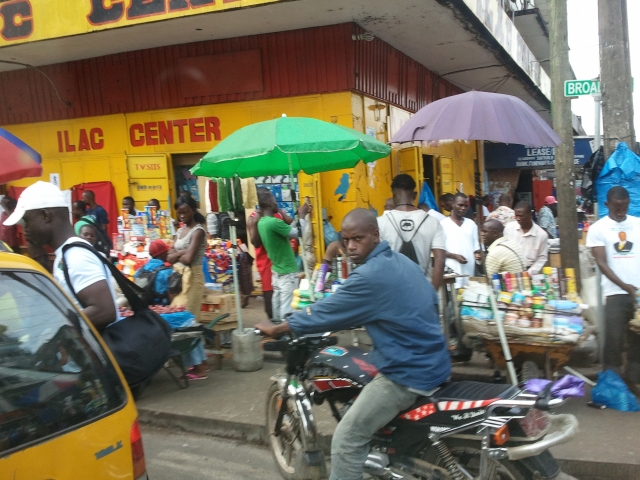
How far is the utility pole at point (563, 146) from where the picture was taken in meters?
6.93

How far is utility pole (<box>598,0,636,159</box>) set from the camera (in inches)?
243

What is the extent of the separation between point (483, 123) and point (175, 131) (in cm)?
764

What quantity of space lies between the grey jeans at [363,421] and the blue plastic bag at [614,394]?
2481 mm

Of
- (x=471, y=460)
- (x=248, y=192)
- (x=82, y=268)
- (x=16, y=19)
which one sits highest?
(x=16, y=19)

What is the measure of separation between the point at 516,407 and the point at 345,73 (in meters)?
7.72

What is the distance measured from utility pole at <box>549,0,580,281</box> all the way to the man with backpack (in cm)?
235

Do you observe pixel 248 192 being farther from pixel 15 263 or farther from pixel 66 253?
pixel 15 263

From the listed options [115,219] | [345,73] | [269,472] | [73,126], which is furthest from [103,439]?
[73,126]

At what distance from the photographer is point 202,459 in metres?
4.76

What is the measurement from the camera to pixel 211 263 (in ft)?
24.4

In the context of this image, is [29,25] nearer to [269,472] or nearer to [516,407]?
[269,472]

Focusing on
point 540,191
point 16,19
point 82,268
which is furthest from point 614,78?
point 540,191

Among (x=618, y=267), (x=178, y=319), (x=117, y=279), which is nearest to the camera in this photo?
(x=117, y=279)

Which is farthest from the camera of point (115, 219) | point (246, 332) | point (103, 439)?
point (115, 219)
